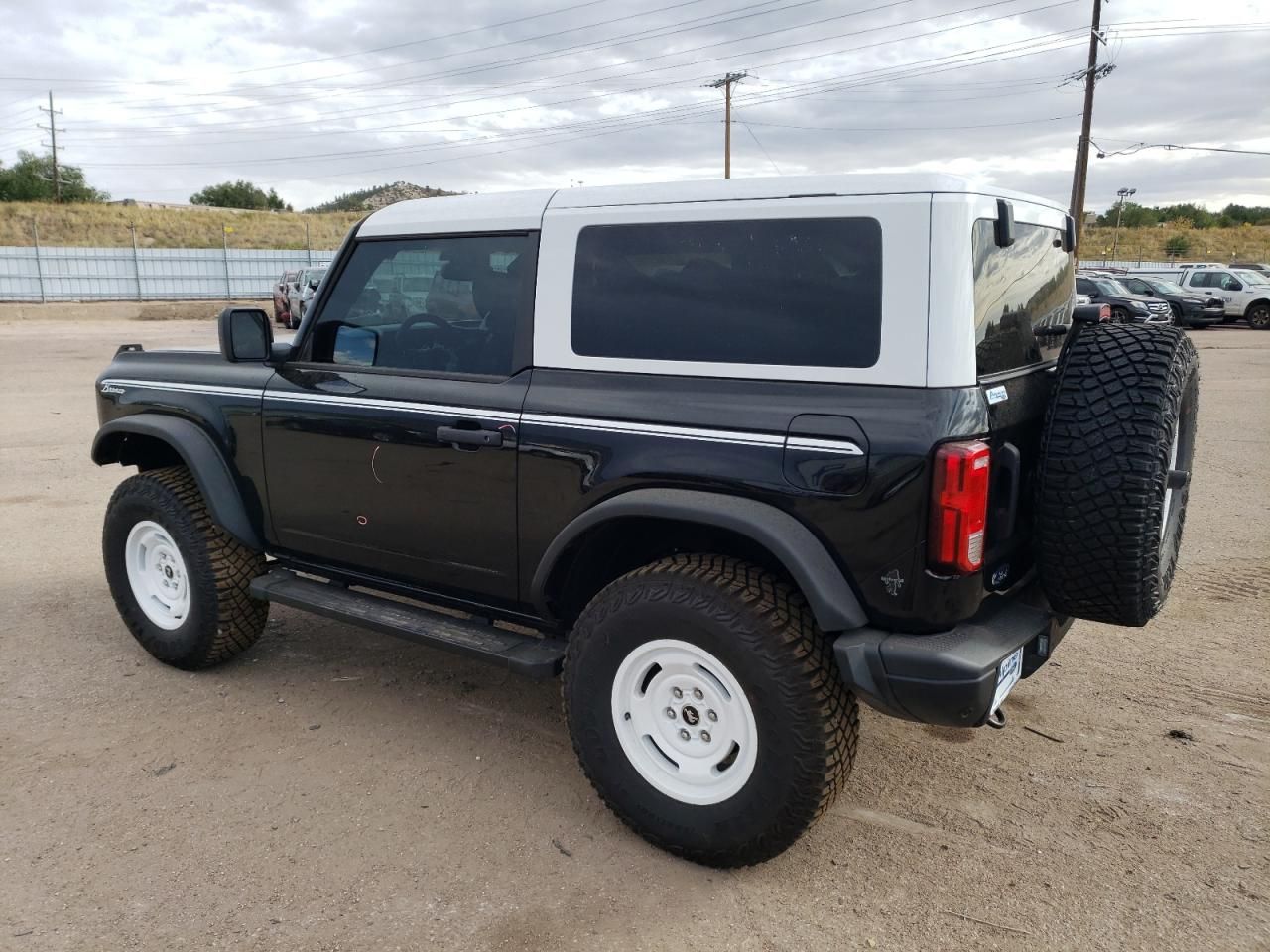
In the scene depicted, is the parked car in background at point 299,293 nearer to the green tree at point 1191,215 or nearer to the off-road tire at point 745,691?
the off-road tire at point 745,691

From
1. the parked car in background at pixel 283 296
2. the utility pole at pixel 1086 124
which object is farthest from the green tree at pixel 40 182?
the utility pole at pixel 1086 124

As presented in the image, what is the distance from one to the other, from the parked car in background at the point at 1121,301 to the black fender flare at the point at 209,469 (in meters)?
20.3

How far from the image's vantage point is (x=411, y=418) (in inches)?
138

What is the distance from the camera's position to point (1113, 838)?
3.04 m

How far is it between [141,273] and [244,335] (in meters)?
34.3

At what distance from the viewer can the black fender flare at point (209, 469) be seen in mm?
4090

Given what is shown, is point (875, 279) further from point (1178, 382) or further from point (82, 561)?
point (82, 561)

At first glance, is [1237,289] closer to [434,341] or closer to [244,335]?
[434,341]

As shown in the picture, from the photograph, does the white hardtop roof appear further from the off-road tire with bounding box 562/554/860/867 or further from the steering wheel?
the off-road tire with bounding box 562/554/860/867

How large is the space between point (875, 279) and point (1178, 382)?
3.21ft

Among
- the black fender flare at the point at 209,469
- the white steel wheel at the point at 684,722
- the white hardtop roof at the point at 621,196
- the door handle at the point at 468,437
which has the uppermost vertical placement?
the white hardtop roof at the point at 621,196

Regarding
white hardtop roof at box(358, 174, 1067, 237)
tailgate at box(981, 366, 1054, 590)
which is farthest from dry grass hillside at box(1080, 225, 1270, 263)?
white hardtop roof at box(358, 174, 1067, 237)

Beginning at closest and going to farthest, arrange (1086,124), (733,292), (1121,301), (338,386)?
(733,292), (338,386), (1121,301), (1086,124)

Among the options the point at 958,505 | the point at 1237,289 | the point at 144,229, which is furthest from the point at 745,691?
the point at 144,229
